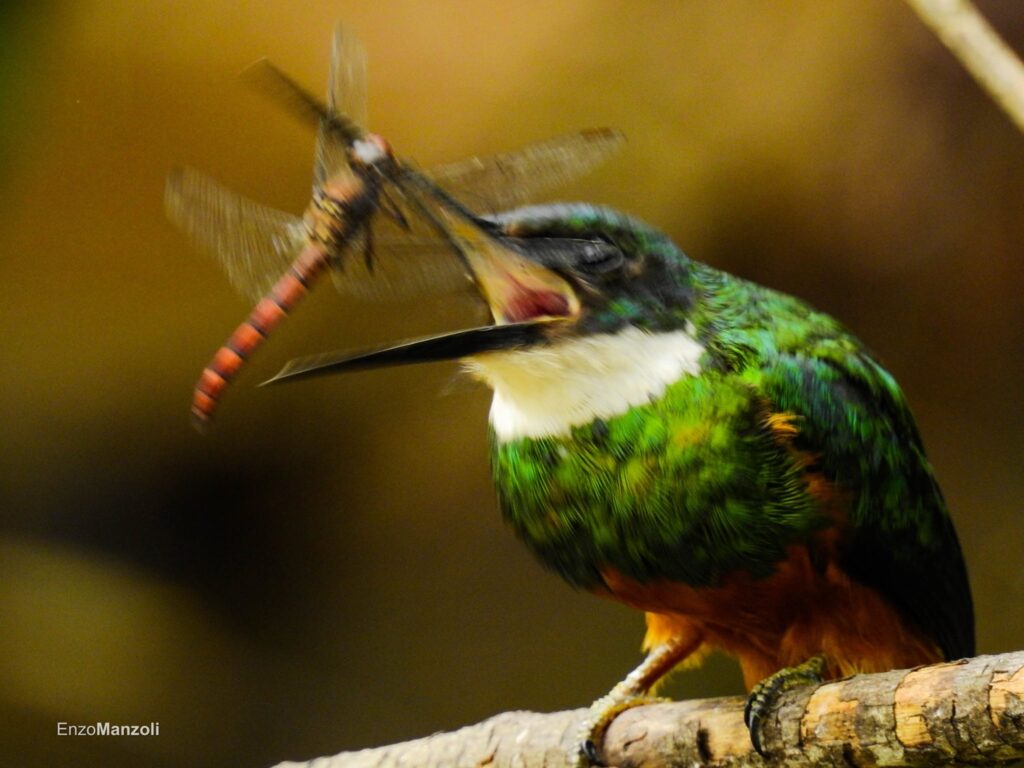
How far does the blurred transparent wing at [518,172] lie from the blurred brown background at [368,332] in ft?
2.34

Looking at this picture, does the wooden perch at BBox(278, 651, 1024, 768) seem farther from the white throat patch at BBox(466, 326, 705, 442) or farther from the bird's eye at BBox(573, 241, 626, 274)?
the bird's eye at BBox(573, 241, 626, 274)

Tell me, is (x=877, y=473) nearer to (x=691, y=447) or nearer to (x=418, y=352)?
(x=691, y=447)

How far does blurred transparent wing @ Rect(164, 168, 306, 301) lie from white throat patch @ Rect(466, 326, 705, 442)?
1.36ft

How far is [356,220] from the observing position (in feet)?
5.81

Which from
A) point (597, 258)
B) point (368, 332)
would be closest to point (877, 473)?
point (597, 258)

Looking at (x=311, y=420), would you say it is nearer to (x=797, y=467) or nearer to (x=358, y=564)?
(x=358, y=564)

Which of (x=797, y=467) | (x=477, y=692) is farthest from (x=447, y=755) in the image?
(x=477, y=692)

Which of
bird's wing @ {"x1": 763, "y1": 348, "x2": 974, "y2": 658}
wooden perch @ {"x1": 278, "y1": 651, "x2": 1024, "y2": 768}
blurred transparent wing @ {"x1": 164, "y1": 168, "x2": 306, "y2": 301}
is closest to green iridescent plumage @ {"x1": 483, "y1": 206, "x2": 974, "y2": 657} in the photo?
bird's wing @ {"x1": 763, "y1": 348, "x2": 974, "y2": 658}

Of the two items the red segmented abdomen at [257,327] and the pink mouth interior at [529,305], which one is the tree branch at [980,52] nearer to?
the pink mouth interior at [529,305]

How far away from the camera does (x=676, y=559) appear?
171 centimetres

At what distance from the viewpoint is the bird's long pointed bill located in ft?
4.98

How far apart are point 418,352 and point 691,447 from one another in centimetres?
43

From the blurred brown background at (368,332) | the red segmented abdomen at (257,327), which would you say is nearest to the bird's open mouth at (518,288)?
the red segmented abdomen at (257,327)

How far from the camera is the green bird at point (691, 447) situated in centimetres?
169
